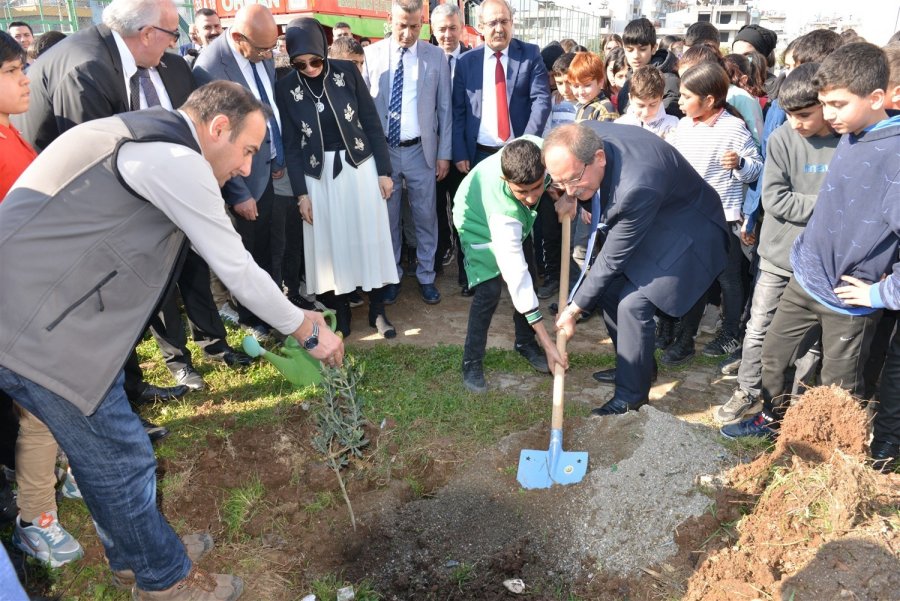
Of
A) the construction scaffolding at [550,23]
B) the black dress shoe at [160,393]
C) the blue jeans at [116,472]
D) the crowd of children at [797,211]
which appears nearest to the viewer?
the blue jeans at [116,472]

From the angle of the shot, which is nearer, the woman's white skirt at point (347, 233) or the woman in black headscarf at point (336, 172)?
the woman in black headscarf at point (336, 172)

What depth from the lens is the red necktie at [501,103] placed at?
→ 5262 mm

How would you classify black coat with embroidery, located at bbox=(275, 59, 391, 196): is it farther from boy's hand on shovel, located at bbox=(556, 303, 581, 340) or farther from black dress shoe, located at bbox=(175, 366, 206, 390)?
boy's hand on shovel, located at bbox=(556, 303, 581, 340)

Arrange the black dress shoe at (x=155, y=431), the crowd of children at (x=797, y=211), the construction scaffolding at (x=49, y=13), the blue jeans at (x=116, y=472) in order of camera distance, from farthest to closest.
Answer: the construction scaffolding at (x=49, y=13)
the black dress shoe at (x=155, y=431)
the crowd of children at (x=797, y=211)
the blue jeans at (x=116, y=472)

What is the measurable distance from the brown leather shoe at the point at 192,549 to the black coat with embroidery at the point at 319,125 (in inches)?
100

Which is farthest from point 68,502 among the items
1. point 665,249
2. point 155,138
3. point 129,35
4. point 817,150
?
point 817,150

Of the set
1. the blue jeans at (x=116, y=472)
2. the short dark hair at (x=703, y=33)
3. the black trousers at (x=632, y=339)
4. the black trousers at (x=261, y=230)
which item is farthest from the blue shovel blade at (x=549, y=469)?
the short dark hair at (x=703, y=33)

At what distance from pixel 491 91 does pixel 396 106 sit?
2.59 ft

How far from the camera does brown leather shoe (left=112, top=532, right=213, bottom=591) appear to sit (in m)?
2.63

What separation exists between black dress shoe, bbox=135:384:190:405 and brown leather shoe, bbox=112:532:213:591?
1.36 meters

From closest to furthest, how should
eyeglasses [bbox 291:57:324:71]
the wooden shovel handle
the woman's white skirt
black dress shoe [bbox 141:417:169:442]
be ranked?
1. the wooden shovel handle
2. black dress shoe [bbox 141:417:169:442]
3. eyeglasses [bbox 291:57:324:71]
4. the woman's white skirt

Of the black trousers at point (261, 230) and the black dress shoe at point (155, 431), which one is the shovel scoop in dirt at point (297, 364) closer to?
the black dress shoe at point (155, 431)

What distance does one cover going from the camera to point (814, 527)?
2.40 meters

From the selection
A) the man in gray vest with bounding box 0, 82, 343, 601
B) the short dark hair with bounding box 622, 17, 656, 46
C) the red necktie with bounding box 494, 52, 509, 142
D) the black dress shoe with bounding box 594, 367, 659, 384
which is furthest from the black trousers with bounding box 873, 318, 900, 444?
the short dark hair with bounding box 622, 17, 656, 46
